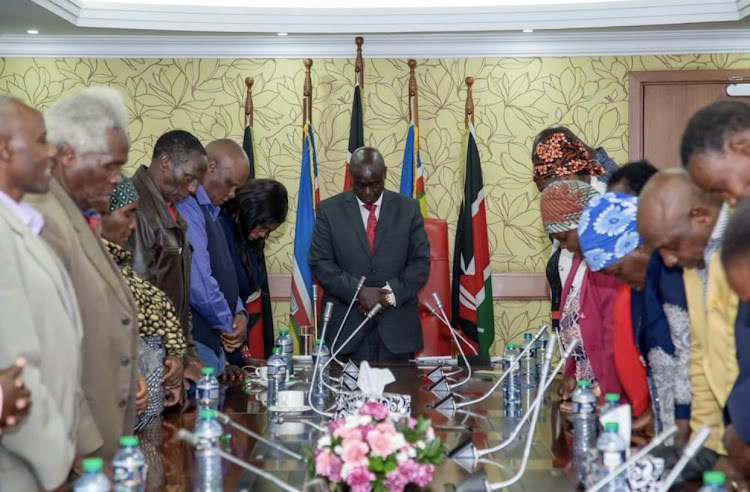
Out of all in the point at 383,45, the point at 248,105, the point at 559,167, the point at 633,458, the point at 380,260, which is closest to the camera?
the point at 633,458

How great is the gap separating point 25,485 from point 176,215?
2116 millimetres

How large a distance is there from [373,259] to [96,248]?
2.80m

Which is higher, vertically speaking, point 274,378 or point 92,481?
point 92,481

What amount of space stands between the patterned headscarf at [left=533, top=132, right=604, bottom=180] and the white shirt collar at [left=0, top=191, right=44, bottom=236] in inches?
100.0

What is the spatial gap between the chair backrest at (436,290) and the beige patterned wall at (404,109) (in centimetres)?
93

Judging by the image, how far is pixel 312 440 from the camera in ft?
8.79

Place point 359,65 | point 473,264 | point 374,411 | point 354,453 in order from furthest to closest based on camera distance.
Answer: point 359,65, point 473,264, point 374,411, point 354,453

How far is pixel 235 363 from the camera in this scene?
4363 millimetres

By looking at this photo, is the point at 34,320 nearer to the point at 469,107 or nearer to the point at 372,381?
the point at 372,381

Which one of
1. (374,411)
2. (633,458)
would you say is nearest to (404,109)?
(374,411)

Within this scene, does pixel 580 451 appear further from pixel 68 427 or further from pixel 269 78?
pixel 269 78

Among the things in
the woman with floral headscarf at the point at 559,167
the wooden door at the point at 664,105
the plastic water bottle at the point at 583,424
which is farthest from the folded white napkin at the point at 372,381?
the wooden door at the point at 664,105

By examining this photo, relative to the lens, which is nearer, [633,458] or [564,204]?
[633,458]

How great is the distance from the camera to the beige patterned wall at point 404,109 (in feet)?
21.1
